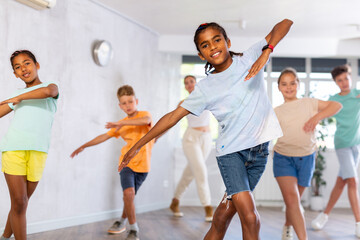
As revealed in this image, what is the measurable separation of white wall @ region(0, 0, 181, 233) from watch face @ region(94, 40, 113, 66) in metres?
0.07

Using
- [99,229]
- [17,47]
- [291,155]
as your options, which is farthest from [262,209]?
[17,47]

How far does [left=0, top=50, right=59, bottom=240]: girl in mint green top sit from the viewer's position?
109 inches

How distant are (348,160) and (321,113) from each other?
4.52 feet

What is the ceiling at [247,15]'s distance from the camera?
5.08 meters

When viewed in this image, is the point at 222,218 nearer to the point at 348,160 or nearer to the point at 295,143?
the point at 295,143

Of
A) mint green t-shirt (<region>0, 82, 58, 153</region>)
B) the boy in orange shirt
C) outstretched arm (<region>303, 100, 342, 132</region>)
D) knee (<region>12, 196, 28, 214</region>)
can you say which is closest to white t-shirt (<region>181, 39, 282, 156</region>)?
outstretched arm (<region>303, 100, 342, 132</region>)

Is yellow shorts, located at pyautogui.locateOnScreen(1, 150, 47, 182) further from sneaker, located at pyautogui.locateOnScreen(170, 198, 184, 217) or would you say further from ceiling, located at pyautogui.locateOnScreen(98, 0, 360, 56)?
sneaker, located at pyautogui.locateOnScreen(170, 198, 184, 217)

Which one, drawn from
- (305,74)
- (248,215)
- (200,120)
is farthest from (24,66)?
(305,74)

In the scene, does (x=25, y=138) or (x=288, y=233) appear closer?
(x=25, y=138)

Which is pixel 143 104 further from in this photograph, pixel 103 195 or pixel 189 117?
pixel 103 195

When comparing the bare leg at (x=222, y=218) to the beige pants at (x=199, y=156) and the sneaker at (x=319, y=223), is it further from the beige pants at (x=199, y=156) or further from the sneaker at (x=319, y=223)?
the beige pants at (x=199, y=156)

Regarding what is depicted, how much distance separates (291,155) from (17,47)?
7.97ft

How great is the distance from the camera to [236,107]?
2123mm

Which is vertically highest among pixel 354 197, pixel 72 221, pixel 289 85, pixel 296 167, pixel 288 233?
pixel 289 85
